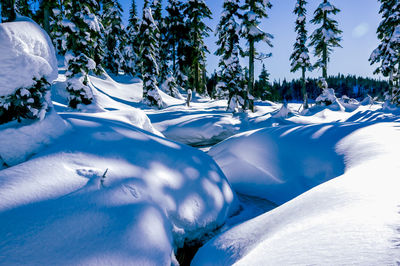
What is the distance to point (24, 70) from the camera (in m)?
2.34

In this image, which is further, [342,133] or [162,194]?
[342,133]

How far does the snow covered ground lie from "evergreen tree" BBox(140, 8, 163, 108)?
548 inches

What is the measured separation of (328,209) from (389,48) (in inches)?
829

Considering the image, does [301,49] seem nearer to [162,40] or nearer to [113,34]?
[162,40]

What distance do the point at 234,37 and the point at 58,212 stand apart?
55.2 feet

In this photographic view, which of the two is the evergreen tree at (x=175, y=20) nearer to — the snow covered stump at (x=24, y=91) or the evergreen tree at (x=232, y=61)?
the evergreen tree at (x=232, y=61)

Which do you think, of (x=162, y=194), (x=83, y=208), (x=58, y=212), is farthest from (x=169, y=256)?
(x=58, y=212)

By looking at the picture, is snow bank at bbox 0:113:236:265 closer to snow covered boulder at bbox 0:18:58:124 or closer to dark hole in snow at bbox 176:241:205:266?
dark hole in snow at bbox 176:241:205:266

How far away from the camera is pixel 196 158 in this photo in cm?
362

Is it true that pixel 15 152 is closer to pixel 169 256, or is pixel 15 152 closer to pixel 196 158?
pixel 169 256

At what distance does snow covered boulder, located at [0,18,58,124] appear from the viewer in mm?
2221

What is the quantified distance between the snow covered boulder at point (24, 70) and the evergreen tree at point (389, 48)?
1909cm

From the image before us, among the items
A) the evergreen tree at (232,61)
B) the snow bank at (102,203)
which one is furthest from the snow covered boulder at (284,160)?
the evergreen tree at (232,61)

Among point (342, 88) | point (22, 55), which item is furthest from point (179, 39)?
point (342, 88)
